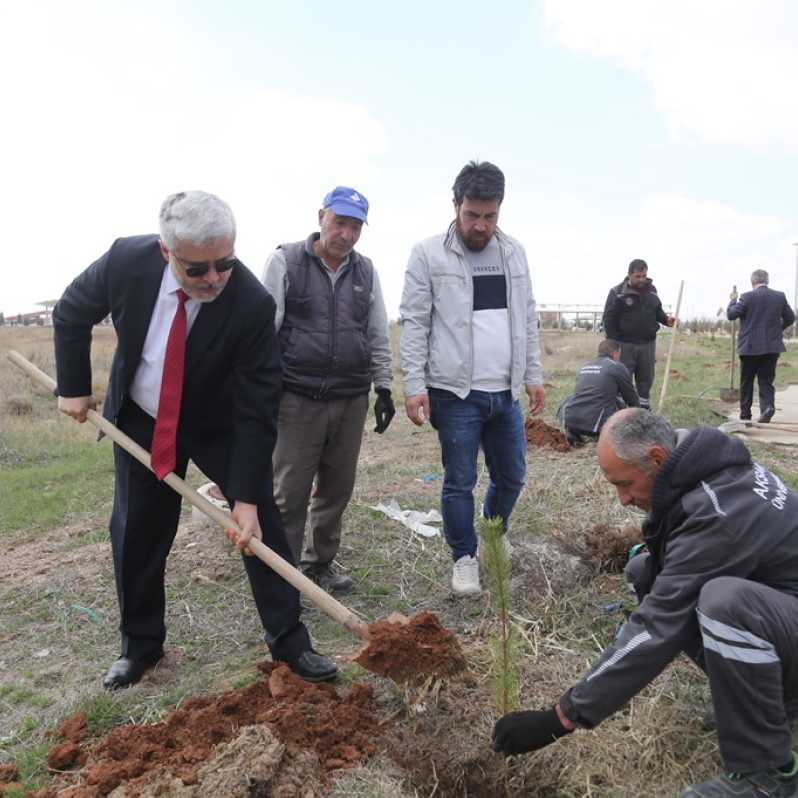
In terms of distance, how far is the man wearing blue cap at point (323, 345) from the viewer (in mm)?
3586

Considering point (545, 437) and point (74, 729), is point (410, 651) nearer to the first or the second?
point (74, 729)

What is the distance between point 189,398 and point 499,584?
4.55 feet

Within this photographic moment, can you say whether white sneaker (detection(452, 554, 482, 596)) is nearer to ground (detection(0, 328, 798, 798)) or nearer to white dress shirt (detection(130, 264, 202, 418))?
ground (detection(0, 328, 798, 798))

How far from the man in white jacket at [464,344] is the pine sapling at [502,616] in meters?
1.08

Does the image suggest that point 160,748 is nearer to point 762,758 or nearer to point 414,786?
point 414,786

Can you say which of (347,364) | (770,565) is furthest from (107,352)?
(770,565)

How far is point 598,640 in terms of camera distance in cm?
334

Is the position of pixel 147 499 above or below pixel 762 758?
above

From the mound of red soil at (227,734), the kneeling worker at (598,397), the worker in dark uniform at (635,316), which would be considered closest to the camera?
the mound of red soil at (227,734)

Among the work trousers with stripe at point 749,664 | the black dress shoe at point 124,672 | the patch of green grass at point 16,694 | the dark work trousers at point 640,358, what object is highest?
the dark work trousers at point 640,358

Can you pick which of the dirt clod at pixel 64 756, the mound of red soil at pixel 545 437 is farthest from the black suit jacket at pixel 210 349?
the mound of red soil at pixel 545 437

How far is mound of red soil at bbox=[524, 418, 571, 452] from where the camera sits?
7781 millimetres

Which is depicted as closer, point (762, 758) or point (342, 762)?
point (762, 758)

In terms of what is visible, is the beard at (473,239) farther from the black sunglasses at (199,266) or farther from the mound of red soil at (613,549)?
the mound of red soil at (613,549)
